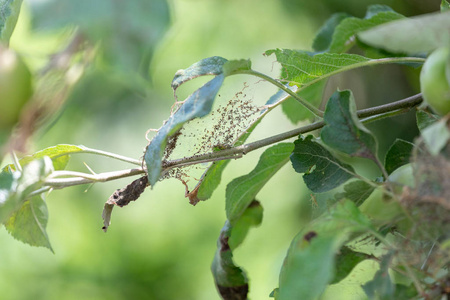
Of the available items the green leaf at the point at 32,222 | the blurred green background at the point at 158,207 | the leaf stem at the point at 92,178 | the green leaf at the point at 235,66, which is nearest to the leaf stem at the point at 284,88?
the green leaf at the point at 235,66

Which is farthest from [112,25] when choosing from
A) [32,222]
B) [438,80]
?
[32,222]

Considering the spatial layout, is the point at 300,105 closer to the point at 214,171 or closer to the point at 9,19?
the point at 214,171

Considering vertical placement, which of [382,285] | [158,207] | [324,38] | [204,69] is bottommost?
[382,285]

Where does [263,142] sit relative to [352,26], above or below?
below

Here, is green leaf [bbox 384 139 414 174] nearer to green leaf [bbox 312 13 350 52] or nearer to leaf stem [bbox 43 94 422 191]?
leaf stem [bbox 43 94 422 191]

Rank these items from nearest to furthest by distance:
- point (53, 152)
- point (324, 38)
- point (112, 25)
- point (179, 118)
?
1. point (112, 25)
2. point (179, 118)
3. point (53, 152)
4. point (324, 38)

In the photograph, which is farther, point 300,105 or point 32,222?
point 300,105
